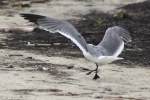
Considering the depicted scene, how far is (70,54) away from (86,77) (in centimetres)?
205

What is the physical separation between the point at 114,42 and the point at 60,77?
93 centimetres

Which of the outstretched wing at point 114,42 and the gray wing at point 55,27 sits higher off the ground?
the gray wing at point 55,27

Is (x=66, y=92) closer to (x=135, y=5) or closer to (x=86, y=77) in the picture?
(x=86, y=77)

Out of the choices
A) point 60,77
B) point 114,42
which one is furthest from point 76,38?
point 60,77

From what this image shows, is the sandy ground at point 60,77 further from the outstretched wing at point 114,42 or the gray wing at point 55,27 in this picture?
the gray wing at point 55,27

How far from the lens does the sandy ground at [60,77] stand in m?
9.01

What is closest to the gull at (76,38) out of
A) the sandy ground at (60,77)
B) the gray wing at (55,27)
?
the gray wing at (55,27)

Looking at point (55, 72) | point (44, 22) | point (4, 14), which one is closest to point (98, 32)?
point (4, 14)

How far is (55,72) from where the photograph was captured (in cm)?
1060

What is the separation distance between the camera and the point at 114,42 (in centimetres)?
991

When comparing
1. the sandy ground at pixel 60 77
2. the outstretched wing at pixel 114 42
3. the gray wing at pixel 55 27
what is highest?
the gray wing at pixel 55 27

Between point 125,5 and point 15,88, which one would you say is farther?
point 125,5

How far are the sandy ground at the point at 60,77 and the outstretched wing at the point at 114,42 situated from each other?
46 centimetres

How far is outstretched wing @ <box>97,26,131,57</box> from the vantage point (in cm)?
973
